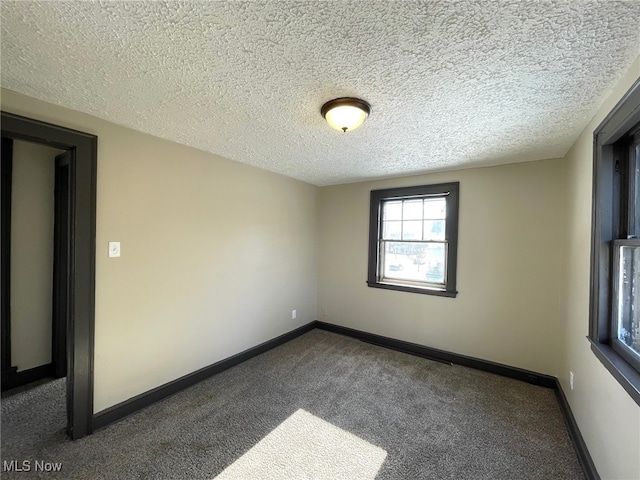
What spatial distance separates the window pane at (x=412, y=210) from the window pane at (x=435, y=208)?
79 millimetres

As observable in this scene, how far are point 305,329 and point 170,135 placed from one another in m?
3.10

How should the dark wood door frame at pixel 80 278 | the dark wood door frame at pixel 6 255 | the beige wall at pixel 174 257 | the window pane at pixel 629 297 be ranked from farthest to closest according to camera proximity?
the dark wood door frame at pixel 6 255 → the beige wall at pixel 174 257 → the dark wood door frame at pixel 80 278 → the window pane at pixel 629 297

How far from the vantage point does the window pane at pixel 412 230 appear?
349cm

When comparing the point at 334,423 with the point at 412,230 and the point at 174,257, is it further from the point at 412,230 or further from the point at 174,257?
the point at 412,230

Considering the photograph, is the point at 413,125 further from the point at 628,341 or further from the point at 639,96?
the point at 628,341

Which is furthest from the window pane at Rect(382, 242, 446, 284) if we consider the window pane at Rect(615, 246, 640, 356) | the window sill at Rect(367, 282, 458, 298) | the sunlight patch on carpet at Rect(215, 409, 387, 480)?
the sunlight patch on carpet at Rect(215, 409, 387, 480)

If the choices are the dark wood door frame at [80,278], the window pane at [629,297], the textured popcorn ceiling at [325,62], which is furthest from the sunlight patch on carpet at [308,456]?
the textured popcorn ceiling at [325,62]

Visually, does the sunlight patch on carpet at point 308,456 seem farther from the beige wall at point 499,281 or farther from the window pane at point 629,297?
the beige wall at point 499,281

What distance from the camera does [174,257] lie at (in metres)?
2.47

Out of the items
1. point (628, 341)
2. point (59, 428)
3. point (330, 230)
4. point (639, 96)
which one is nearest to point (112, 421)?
point (59, 428)

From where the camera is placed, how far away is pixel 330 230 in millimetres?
4180

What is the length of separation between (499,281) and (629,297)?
1.45 meters

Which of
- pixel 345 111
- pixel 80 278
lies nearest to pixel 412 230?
pixel 345 111

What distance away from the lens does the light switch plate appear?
80.5 inches
